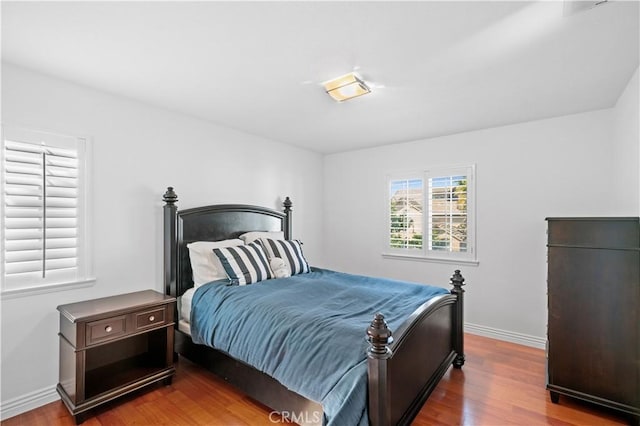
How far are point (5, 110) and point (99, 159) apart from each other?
2.02 feet

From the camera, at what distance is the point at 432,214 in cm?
400

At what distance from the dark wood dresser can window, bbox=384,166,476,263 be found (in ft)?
4.51

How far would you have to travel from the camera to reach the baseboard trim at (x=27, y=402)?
7.00 feet

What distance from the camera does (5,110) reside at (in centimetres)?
216

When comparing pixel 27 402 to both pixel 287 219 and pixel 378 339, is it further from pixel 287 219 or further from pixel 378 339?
pixel 287 219

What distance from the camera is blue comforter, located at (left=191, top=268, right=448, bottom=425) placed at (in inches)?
65.3

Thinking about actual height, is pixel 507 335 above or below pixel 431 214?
below

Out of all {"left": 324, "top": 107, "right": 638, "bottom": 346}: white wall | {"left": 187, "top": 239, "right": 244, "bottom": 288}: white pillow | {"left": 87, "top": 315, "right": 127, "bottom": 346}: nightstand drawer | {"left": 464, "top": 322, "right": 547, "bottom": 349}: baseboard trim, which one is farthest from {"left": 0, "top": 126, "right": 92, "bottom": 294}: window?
{"left": 464, "top": 322, "right": 547, "bottom": 349}: baseboard trim

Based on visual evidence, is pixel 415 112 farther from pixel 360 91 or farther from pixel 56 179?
pixel 56 179

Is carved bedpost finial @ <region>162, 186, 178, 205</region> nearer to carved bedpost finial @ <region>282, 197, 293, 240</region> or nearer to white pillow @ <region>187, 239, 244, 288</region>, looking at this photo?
white pillow @ <region>187, 239, 244, 288</region>

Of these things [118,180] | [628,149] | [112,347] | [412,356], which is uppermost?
[628,149]

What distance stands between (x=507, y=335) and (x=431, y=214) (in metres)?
1.57

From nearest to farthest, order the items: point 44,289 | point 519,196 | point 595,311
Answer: point 595,311, point 44,289, point 519,196

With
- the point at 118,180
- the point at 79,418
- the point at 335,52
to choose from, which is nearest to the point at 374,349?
the point at 335,52
